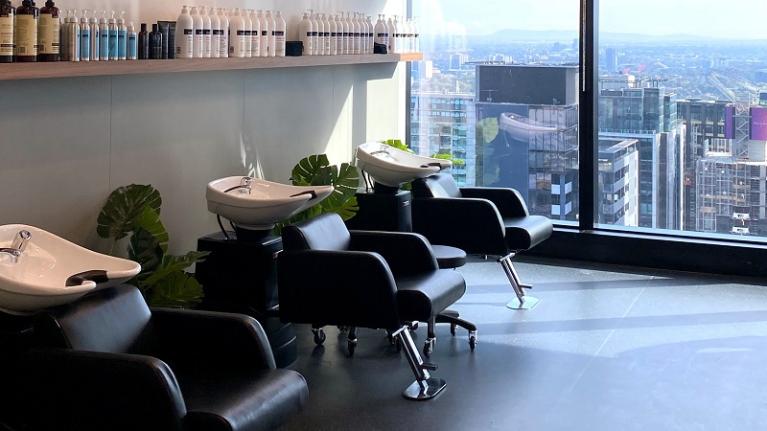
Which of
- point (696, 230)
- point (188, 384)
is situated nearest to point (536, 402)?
point (188, 384)

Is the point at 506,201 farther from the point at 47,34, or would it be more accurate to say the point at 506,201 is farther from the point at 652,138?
the point at 47,34

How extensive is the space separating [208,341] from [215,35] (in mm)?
1841

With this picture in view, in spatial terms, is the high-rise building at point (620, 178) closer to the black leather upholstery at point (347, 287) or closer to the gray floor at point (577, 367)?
the gray floor at point (577, 367)

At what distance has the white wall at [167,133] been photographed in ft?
12.7

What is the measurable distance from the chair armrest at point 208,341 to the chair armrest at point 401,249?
4.82 ft

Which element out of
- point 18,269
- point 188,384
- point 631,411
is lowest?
point 631,411

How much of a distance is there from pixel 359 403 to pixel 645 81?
11.8ft

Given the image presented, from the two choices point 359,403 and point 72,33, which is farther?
point 359,403

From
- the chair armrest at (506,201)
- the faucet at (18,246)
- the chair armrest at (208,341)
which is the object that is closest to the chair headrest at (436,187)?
the chair armrest at (506,201)

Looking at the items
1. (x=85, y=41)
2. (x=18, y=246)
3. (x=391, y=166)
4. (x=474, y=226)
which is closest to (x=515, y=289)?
(x=474, y=226)

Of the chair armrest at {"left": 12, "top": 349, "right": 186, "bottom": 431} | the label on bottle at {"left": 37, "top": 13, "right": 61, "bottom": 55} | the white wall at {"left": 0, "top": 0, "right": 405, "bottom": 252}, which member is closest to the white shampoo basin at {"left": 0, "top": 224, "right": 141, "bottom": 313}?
the chair armrest at {"left": 12, "top": 349, "right": 186, "bottom": 431}

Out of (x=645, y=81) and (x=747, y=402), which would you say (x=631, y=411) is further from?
(x=645, y=81)

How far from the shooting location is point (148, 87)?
448 centimetres

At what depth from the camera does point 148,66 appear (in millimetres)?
4090
